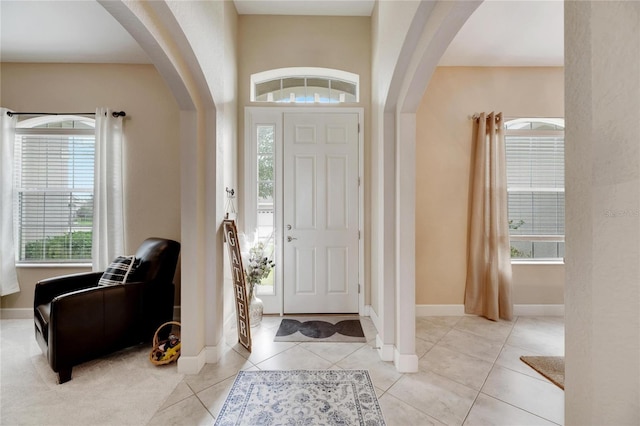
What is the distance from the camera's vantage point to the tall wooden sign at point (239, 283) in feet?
7.38

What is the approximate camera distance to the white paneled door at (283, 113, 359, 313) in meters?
3.03

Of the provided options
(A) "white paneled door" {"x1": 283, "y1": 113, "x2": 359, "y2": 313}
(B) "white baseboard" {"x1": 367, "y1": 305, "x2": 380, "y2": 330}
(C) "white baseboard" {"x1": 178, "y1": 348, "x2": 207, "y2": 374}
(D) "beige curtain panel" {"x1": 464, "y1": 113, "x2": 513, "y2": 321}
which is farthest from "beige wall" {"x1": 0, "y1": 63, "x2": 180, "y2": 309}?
(D) "beige curtain panel" {"x1": 464, "y1": 113, "x2": 513, "y2": 321}

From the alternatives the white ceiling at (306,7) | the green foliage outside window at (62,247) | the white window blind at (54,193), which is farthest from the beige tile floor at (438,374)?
the white ceiling at (306,7)

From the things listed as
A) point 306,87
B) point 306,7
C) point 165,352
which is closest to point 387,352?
point 165,352

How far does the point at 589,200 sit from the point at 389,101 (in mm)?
1738

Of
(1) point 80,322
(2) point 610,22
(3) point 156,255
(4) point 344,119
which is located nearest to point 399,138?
(4) point 344,119

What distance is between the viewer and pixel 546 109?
3086 millimetres

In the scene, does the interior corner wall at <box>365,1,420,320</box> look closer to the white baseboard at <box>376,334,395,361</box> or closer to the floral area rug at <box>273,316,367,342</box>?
the white baseboard at <box>376,334,395,361</box>

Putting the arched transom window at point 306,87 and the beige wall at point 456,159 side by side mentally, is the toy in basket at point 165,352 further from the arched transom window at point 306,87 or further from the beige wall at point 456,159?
the arched transom window at point 306,87

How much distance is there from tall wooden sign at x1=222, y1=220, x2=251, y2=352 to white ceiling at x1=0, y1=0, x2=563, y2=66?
236 centimetres

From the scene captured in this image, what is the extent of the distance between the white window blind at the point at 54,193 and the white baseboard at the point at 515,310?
426cm

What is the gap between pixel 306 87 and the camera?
315 centimetres

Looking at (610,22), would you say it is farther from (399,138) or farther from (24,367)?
(24,367)

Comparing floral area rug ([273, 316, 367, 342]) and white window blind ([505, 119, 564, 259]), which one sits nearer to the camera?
floral area rug ([273, 316, 367, 342])
